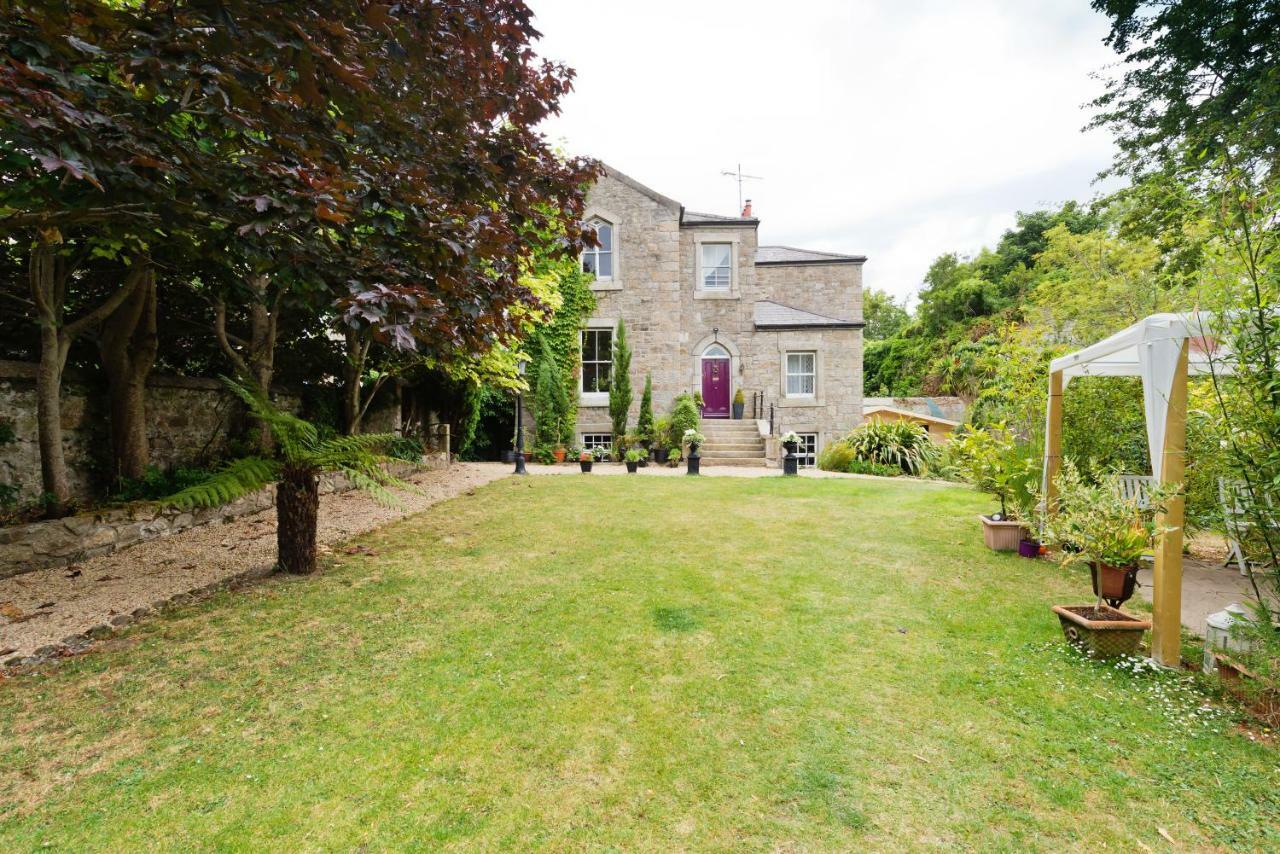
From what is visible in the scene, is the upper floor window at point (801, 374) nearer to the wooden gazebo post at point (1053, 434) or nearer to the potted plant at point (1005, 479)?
the potted plant at point (1005, 479)

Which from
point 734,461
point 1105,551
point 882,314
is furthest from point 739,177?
point 882,314

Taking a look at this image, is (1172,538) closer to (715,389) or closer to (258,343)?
(258,343)

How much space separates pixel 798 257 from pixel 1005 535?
46.0ft

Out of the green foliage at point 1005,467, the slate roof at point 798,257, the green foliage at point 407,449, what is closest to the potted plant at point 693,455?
the green foliage at point 1005,467

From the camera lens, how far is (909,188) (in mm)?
34156

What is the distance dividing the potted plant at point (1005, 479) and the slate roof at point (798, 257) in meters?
11.5

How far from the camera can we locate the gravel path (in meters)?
3.21

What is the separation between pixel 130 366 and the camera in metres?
5.54

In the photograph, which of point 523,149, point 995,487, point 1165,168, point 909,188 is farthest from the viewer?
point 909,188

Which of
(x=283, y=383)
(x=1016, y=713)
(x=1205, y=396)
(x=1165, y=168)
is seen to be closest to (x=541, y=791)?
(x=1016, y=713)

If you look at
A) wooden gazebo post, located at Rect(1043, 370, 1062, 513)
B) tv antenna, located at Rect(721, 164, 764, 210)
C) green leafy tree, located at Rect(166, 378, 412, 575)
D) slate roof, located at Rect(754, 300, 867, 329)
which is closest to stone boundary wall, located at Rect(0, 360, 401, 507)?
green leafy tree, located at Rect(166, 378, 412, 575)

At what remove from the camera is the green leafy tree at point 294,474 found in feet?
13.7

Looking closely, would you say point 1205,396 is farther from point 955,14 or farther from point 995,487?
point 955,14

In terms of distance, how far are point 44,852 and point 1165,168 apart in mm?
15172
